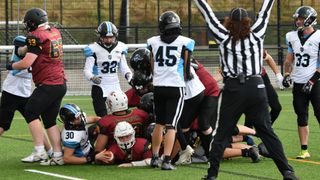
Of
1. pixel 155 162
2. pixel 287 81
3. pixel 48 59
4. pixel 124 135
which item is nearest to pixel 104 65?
pixel 48 59

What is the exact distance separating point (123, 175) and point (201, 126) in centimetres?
145

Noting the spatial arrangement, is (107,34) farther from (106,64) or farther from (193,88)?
(193,88)

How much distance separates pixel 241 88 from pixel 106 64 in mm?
4225

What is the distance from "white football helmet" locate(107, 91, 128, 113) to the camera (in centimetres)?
1171

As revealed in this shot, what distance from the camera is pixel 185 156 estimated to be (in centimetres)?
1171

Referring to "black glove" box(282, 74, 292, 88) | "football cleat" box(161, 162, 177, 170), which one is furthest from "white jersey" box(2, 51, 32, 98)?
"black glove" box(282, 74, 292, 88)

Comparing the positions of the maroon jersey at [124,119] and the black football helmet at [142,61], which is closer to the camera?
the maroon jersey at [124,119]

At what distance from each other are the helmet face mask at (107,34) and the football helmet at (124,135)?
197 centimetres

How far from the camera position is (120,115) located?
1179cm

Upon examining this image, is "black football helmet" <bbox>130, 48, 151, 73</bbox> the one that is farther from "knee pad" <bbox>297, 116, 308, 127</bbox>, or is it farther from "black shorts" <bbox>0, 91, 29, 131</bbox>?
"knee pad" <bbox>297, 116, 308, 127</bbox>

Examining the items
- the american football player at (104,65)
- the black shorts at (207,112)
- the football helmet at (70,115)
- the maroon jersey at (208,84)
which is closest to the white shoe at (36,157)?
the football helmet at (70,115)

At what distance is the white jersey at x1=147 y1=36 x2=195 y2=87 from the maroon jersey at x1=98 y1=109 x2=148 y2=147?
64 cm

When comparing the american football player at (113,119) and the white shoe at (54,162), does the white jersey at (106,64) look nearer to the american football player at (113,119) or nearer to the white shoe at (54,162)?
the american football player at (113,119)

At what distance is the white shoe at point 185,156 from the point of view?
11695 mm
